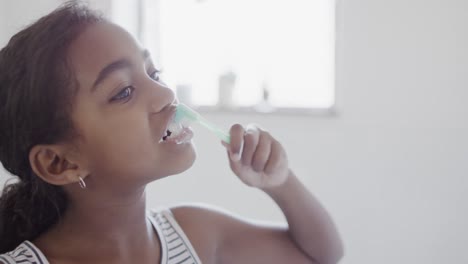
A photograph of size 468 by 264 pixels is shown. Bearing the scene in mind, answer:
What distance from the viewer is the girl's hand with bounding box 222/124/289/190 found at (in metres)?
0.64

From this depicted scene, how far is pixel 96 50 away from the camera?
0.62 meters

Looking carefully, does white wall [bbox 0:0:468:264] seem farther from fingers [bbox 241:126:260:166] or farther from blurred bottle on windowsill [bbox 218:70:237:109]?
fingers [bbox 241:126:260:166]

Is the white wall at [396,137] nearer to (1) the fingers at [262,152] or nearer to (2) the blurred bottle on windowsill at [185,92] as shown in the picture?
(2) the blurred bottle on windowsill at [185,92]

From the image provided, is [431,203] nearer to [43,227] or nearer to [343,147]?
[343,147]

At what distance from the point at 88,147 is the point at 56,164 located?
58 mm

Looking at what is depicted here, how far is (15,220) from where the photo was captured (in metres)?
0.72

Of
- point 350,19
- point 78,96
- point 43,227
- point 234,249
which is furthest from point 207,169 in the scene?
point 78,96

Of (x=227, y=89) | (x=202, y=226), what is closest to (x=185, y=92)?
(x=227, y=89)

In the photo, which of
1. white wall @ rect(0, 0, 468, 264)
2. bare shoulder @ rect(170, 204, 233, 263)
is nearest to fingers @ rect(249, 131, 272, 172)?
bare shoulder @ rect(170, 204, 233, 263)

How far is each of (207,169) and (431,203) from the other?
763mm

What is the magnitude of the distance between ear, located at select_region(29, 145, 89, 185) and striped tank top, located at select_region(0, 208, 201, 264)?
0.11 meters

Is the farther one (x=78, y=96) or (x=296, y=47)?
(x=296, y=47)

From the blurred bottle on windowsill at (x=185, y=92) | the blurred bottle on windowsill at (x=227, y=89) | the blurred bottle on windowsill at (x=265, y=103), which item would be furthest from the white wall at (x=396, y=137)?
the blurred bottle on windowsill at (x=185, y=92)

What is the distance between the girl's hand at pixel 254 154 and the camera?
0.64m
